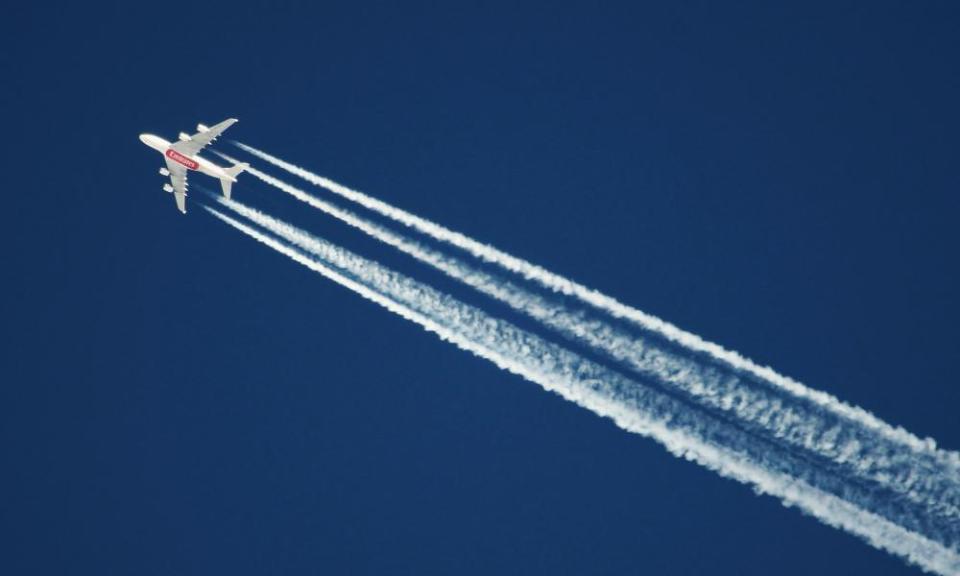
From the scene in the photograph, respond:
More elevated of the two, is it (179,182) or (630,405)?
(179,182)

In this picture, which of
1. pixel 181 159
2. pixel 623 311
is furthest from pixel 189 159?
pixel 623 311

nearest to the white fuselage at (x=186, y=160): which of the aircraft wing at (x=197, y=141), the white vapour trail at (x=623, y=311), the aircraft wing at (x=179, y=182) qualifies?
the aircraft wing at (x=197, y=141)

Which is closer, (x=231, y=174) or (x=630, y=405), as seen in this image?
(x=630, y=405)

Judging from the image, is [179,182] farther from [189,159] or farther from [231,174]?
[231,174]

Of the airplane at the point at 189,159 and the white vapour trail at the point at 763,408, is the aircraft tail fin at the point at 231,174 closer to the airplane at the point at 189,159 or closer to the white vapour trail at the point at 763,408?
the airplane at the point at 189,159

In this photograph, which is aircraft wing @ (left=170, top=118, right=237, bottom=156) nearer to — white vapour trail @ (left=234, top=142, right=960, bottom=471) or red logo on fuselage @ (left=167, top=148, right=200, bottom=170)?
red logo on fuselage @ (left=167, top=148, right=200, bottom=170)

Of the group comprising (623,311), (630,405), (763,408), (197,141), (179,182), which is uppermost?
(197,141)
